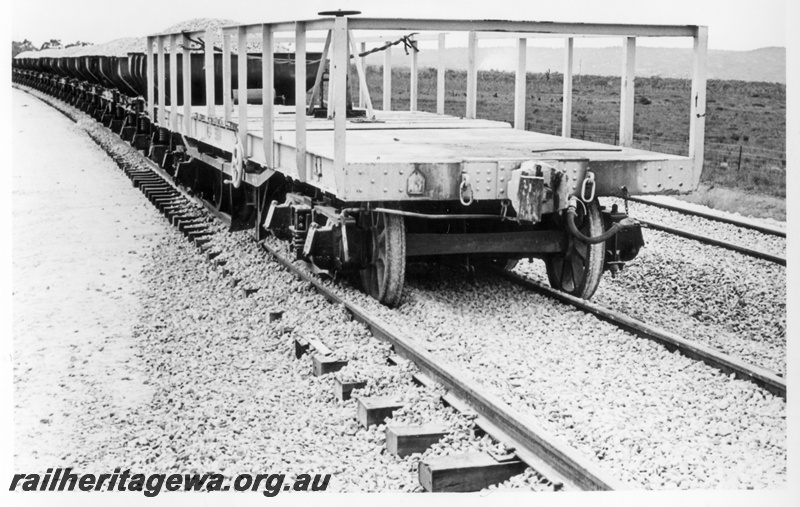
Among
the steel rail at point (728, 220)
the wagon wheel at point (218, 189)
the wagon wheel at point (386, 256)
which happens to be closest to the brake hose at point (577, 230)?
the wagon wheel at point (386, 256)

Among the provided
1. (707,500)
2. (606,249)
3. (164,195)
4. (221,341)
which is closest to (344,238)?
(221,341)

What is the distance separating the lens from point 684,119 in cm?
3541

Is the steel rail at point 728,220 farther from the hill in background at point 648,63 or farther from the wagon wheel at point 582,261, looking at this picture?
the hill in background at point 648,63

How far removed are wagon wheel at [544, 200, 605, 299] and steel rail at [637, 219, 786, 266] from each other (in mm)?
1059

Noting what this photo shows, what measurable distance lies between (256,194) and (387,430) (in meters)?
5.50

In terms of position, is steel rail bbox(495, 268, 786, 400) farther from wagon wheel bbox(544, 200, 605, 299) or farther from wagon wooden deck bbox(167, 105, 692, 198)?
wagon wooden deck bbox(167, 105, 692, 198)

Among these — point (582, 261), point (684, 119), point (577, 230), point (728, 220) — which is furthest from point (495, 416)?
point (684, 119)

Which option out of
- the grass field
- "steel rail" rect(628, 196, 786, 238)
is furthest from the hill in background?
"steel rail" rect(628, 196, 786, 238)

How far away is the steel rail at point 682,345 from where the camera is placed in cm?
582

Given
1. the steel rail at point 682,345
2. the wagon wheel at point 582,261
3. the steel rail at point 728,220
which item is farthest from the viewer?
the steel rail at point 728,220

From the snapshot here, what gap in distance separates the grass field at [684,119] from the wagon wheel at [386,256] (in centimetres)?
686

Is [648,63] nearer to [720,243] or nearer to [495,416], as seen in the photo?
[720,243]

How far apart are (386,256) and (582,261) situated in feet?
5.12

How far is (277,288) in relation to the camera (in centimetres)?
855
